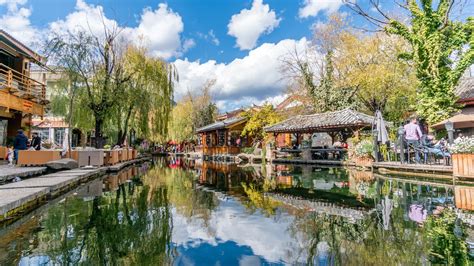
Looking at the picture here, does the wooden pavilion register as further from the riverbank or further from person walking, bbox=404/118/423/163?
the riverbank

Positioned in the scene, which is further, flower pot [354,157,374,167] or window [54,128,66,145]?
window [54,128,66,145]

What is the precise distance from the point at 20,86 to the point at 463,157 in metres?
18.8

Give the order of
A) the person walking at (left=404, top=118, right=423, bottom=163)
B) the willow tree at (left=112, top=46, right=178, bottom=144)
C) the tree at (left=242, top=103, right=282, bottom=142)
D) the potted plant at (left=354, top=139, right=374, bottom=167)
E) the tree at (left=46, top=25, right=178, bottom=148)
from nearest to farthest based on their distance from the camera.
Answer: the person walking at (left=404, top=118, right=423, bottom=163) → the potted plant at (left=354, top=139, right=374, bottom=167) → the tree at (left=46, top=25, right=178, bottom=148) → the willow tree at (left=112, top=46, right=178, bottom=144) → the tree at (left=242, top=103, right=282, bottom=142)

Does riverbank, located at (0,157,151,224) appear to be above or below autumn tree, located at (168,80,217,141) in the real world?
below

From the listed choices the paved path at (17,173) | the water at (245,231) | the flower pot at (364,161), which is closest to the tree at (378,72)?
the flower pot at (364,161)

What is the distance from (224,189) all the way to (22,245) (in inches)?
219

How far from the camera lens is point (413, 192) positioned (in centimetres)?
714

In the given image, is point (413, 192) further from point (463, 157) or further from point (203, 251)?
point (203, 251)

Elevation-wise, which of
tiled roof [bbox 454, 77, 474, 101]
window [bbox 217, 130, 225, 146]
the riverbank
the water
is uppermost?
tiled roof [bbox 454, 77, 474, 101]

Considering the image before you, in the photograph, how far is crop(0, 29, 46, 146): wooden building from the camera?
1364cm

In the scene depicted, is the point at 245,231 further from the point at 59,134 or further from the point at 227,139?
the point at 59,134

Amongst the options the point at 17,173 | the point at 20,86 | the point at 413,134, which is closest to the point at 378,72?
the point at 413,134

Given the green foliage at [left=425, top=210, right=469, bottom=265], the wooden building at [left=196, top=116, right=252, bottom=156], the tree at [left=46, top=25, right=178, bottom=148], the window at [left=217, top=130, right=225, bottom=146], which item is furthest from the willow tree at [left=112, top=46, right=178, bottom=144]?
the green foliage at [left=425, top=210, right=469, bottom=265]

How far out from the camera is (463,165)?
8.22 metres
